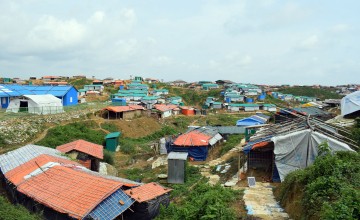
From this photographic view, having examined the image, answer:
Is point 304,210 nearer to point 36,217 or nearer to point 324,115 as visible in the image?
point 36,217

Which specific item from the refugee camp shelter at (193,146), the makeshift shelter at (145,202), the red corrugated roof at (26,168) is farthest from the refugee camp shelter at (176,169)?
the red corrugated roof at (26,168)

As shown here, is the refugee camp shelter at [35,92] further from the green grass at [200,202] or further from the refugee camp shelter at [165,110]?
the green grass at [200,202]

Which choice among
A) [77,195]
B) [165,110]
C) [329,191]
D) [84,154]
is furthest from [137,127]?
[329,191]

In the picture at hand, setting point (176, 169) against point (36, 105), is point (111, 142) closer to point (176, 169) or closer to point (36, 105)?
point (36, 105)

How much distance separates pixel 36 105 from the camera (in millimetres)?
35688

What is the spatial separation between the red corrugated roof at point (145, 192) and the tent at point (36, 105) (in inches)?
1006

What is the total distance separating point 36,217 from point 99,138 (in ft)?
75.2

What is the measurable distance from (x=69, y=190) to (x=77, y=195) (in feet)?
2.47

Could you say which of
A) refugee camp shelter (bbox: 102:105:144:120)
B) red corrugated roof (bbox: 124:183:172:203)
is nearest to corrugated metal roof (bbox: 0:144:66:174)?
red corrugated roof (bbox: 124:183:172:203)

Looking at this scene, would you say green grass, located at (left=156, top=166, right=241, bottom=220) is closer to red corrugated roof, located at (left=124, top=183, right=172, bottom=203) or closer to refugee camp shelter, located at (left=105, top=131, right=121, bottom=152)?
red corrugated roof, located at (left=124, top=183, right=172, bottom=203)

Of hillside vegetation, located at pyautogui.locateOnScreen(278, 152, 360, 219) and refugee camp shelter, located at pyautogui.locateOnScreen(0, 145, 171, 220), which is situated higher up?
hillside vegetation, located at pyautogui.locateOnScreen(278, 152, 360, 219)

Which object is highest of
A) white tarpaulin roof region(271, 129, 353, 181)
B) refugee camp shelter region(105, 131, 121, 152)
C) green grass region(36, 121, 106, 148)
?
white tarpaulin roof region(271, 129, 353, 181)

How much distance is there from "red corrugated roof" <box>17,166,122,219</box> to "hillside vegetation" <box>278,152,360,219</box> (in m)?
7.31

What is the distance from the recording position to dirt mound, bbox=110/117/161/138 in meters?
39.7
